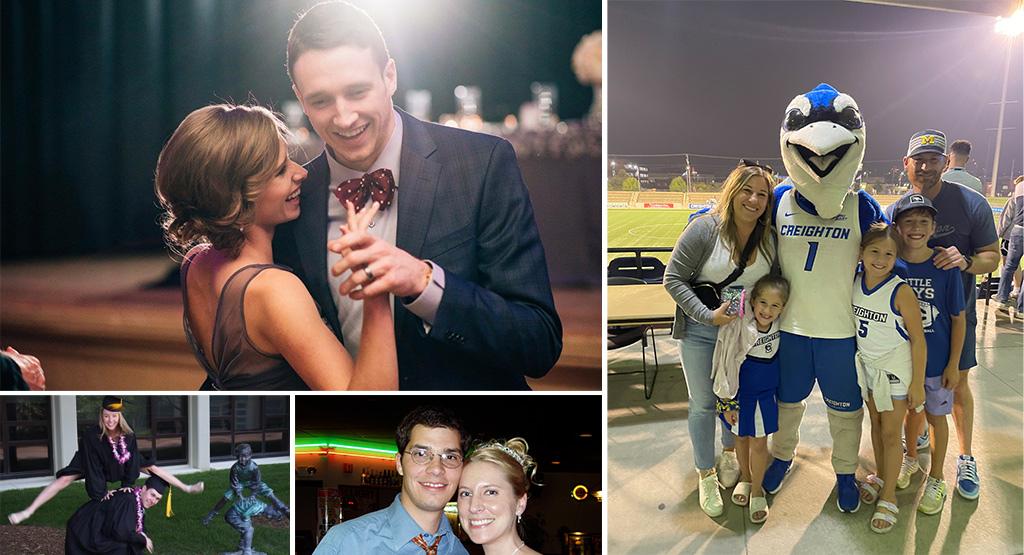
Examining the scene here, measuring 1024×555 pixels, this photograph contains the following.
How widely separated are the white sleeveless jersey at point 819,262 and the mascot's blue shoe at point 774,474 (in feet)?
1.65

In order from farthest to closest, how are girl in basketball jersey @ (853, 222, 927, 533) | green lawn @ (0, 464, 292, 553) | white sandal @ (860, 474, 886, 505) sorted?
white sandal @ (860, 474, 886, 505)
green lawn @ (0, 464, 292, 553)
girl in basketball jersey @ (853, 222, 927, 533)

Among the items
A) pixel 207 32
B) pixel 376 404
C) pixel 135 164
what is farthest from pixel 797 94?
pixel 135 164

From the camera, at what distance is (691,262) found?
2.22 meters

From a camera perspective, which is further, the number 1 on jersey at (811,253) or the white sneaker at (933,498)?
the white sneaker at (933,498)

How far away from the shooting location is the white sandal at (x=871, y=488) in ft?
7.72

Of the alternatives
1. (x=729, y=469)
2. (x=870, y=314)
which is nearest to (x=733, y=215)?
(x=870, y=314)

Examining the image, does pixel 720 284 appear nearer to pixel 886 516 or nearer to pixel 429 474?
pixel 886 516

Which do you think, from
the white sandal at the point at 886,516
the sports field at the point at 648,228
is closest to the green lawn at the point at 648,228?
the sports field at the point at 648,228

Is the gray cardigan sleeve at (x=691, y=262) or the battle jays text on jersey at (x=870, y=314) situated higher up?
the gray cardigan sleeve at (x=691, y=262)

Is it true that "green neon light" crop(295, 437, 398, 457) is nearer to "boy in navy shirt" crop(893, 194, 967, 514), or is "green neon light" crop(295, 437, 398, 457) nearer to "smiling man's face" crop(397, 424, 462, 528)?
"smiling man's face" crop(397, 424, 462, 528)

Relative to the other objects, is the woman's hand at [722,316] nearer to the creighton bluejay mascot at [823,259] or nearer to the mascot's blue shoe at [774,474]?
the creighton bluejay mascot at [823,259]

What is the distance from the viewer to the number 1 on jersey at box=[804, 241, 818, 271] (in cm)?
215

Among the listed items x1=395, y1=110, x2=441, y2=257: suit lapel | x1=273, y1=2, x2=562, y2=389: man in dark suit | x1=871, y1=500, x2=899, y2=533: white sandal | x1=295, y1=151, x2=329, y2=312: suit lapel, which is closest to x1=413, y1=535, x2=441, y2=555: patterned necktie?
x1=273, y1=2, x2=562, y2=389: man in dark suit

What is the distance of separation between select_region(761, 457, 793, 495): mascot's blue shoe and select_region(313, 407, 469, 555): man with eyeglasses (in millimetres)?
1117
